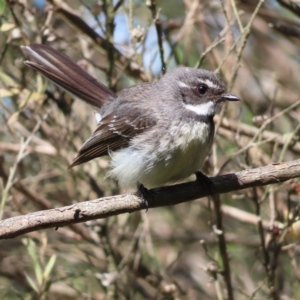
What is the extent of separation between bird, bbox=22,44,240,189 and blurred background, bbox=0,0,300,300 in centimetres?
20

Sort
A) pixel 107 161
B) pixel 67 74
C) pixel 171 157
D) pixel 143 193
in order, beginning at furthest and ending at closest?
pixel 107 161
pixel 67 74
pixel 171 157
pixel 143 193

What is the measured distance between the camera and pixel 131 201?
3.56m

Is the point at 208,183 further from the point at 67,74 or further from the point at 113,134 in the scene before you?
the point at 67,74

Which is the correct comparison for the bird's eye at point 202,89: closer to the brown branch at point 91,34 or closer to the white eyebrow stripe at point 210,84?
the white eyebrow stripe at point 210,84

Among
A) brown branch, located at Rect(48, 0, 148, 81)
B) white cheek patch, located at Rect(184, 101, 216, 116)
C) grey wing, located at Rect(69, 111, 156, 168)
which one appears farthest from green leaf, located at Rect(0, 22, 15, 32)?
→ white cheek patch, located at Rect(184, 101, 216, 116)

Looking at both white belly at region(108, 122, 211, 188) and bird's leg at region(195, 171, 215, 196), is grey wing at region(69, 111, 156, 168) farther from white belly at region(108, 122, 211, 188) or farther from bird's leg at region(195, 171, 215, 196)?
bird's leg at region(195, 171, 215, 196)

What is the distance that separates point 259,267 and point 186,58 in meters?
2.23

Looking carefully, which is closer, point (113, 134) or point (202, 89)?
point (202, 89)

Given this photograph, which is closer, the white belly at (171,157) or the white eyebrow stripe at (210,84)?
the white belly at (171,157)

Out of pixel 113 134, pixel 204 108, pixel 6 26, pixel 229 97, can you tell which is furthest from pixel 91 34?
pixel 229 97

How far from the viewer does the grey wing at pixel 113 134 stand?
4.33 meters

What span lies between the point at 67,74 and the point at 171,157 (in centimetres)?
138

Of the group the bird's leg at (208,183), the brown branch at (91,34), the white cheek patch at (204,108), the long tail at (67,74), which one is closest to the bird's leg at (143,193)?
the bird's leg at (208,183)

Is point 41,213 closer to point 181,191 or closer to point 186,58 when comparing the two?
point 181,191
